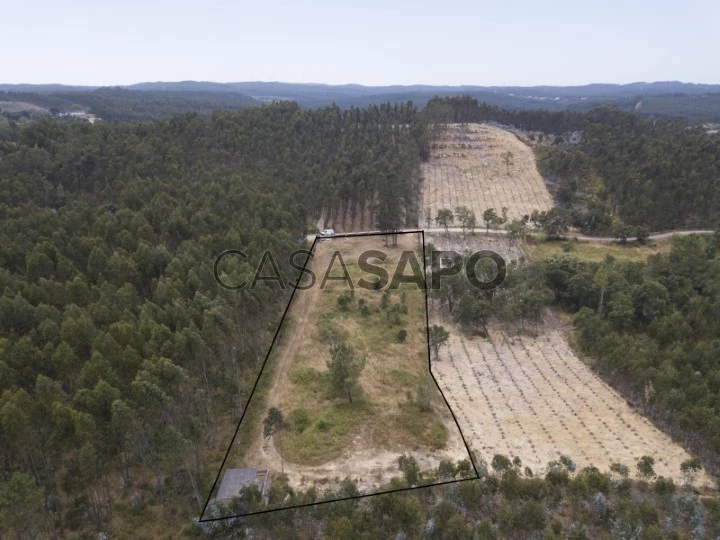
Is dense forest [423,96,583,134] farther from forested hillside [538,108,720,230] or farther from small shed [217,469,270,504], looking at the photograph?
small shed [217,469,270,504]

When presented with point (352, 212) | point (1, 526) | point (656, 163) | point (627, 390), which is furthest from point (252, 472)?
point (656, 163)

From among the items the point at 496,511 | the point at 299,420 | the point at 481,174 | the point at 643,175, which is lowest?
the point at 299,420

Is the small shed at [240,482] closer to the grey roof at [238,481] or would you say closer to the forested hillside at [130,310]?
the grey roof at [238,481]

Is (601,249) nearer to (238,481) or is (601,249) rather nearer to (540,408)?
(540,408)

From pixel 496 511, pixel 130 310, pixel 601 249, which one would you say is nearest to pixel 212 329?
pixel 130 310

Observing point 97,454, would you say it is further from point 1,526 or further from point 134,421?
point 1,526

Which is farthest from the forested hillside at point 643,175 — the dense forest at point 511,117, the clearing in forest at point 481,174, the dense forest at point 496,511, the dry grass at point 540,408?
the dense forest at point 496,511
